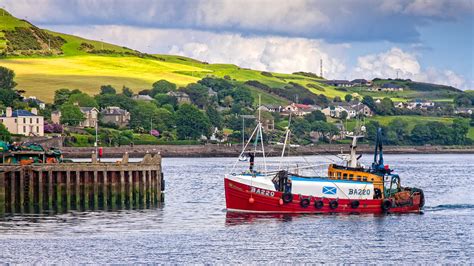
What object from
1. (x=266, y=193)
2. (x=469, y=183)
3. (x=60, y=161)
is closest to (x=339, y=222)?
(x=266, y=193)

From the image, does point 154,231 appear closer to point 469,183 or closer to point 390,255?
point 390,255

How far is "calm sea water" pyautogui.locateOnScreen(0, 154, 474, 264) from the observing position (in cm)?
6725

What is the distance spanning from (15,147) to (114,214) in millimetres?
17744

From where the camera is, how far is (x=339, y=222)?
83875 millimetres

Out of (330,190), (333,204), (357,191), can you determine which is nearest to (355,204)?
(357,191)

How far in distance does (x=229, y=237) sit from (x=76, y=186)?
18.2 m

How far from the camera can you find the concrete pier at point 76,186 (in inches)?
3472

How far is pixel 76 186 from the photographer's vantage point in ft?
294

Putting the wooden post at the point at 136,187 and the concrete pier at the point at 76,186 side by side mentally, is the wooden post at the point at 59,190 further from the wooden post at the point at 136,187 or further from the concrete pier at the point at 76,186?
the wooden post at the point at 136,187

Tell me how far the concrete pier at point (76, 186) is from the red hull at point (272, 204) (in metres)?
7.47

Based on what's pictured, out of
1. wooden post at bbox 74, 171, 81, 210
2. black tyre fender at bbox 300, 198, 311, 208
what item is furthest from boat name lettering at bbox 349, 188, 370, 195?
wooden post at bbox 74, 171, 81, 210

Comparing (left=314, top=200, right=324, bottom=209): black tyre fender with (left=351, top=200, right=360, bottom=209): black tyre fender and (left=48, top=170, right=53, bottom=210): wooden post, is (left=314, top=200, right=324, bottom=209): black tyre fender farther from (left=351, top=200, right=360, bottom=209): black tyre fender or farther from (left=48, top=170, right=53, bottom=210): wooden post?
(left=48, top=170, right=53, bottom=210): wooden post

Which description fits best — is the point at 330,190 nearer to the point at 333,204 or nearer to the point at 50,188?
the point at 333,204

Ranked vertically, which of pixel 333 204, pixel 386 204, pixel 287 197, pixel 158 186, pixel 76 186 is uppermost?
pixel 76 186
